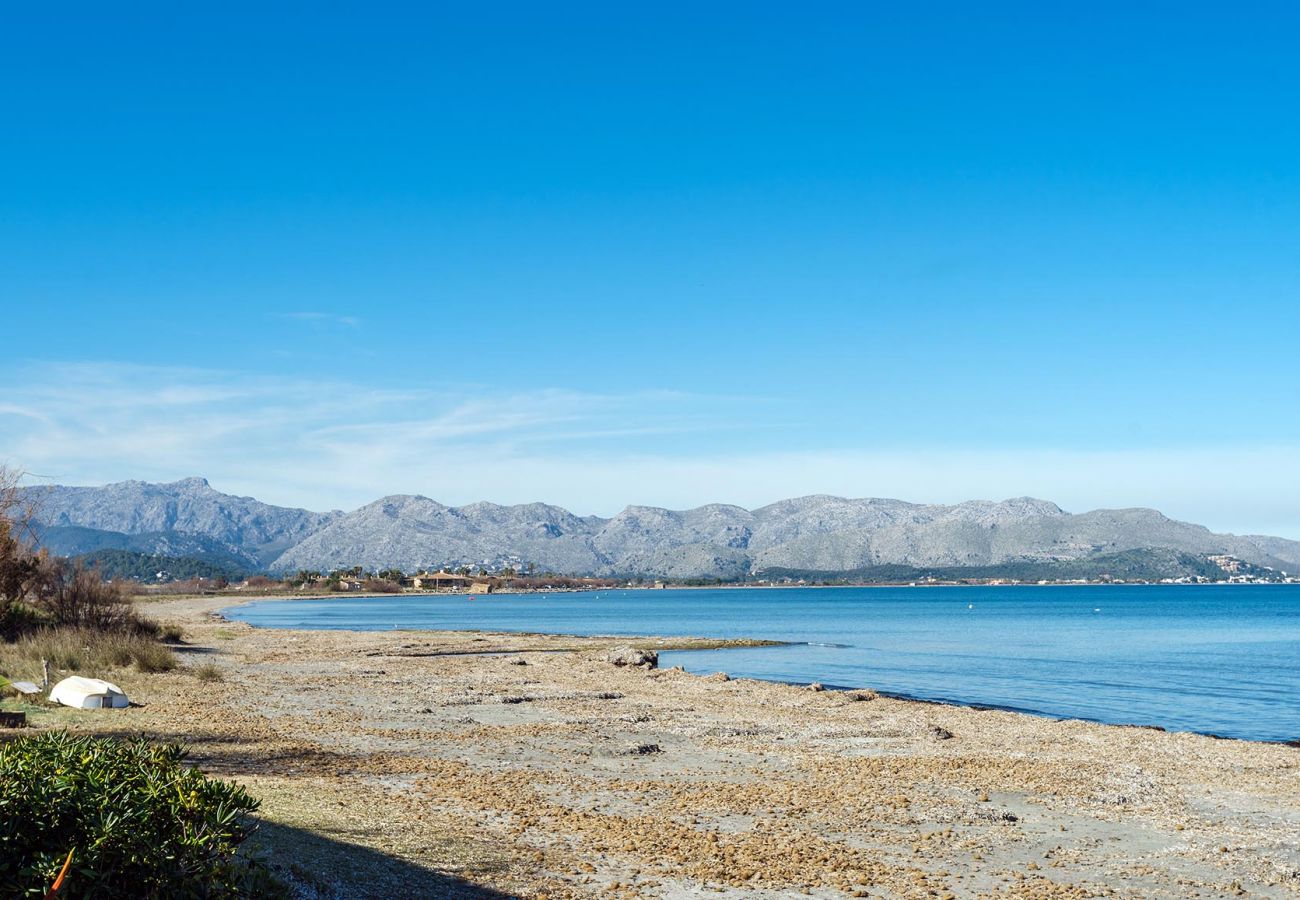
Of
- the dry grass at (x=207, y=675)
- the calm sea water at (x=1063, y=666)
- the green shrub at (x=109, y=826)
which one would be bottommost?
the calm sea water at (x=1063, y=666)

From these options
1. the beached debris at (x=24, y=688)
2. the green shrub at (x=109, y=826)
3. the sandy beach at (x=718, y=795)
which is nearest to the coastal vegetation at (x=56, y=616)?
the sandy beach at (x=718, y=795)

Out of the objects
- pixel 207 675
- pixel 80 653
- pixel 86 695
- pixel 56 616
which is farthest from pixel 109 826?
pixel 56 616

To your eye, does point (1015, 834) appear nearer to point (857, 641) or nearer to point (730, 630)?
point (857, 641)

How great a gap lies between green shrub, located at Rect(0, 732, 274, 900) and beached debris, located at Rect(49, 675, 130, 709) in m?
15.6

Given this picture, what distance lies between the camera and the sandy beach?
11234mm

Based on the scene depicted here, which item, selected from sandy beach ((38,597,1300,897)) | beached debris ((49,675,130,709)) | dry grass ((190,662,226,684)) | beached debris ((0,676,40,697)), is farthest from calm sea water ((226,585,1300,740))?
beached debris ((0,676,40,697))

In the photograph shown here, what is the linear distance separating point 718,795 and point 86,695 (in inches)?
508

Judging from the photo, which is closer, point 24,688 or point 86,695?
point 86,695

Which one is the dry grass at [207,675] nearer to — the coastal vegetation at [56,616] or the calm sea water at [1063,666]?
the coastal vegetation at [56,616]

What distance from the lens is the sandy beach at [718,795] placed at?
1123cm

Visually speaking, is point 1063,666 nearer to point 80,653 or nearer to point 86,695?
point 80,653

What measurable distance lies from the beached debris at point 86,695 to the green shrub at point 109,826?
1563 cm

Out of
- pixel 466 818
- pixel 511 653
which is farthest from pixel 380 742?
pixel 511 653

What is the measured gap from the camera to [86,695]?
20.9 m
